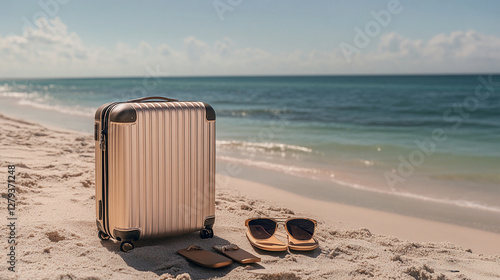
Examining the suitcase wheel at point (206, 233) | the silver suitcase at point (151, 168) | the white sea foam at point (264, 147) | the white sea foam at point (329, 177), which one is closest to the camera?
the silver suitcase at point (151, 168)

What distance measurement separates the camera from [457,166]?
8.82 meters

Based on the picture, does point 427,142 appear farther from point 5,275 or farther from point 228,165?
point 5,275

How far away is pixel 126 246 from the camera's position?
3365 mm

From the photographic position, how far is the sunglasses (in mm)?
3822

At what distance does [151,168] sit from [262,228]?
119cm

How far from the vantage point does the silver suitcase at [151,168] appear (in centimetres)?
323

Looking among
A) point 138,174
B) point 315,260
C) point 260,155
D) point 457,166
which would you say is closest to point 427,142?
point 457,166

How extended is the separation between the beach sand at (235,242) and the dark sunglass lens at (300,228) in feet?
0.54

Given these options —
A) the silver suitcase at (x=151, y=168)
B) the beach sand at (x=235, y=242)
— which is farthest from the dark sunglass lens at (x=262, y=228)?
the silver suitcase at (x=151, y=168)

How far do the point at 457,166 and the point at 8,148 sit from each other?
8.40m

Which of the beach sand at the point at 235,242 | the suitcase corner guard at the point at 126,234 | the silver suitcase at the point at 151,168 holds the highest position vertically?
the silver suitcase at the point at 151,168

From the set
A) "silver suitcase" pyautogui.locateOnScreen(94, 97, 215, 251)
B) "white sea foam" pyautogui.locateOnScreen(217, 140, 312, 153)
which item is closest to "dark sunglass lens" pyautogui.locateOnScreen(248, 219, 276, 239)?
"silver suitcase" pyautogui.locateOnScreen(94, 97, 215, 251)

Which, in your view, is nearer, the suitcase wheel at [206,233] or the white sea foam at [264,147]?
the suitcase wheel at [206,233]

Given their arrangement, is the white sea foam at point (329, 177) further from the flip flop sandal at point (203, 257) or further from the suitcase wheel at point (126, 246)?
the suitcase wheel at point (126, 246)
